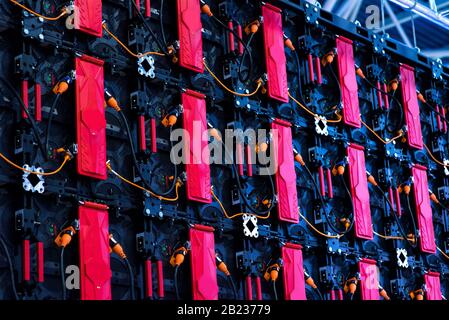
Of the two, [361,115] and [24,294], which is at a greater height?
[361,115]

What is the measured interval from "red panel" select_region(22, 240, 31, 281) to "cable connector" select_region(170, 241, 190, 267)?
69.3 inches

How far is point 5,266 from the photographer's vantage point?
8953mm

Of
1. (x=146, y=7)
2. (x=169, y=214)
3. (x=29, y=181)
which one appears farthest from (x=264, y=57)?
(x=29, y=181)

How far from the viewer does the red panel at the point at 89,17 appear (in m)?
10.0

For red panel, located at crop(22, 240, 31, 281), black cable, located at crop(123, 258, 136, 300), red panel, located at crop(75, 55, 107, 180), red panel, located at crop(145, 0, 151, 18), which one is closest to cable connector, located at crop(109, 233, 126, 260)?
black cable, located at crop(123, 258, 136, 300)

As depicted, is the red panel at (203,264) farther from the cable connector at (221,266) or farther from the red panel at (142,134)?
the red panel at (142,134)

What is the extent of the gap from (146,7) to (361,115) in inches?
152

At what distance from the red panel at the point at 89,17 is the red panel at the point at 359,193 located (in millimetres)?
4027

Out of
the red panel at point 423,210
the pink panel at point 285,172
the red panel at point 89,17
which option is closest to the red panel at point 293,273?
the pink panel at point 285,172

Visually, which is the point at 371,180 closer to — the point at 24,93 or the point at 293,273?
the point at 293,273

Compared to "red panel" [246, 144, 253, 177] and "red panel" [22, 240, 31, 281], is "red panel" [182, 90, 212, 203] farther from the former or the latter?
"red panel" [22, 240, 31, 281]

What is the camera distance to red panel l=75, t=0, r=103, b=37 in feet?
32.9

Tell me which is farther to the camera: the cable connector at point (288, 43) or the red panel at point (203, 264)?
the cable connector at point (288, 43)

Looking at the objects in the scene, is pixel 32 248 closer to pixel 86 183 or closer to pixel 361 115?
pixel 86 183
